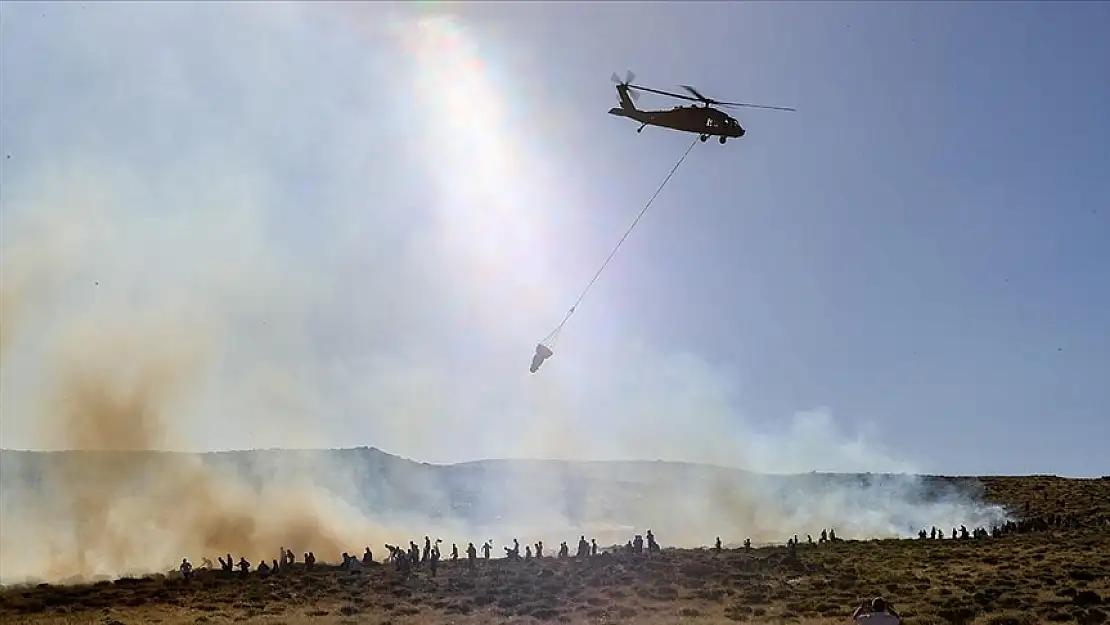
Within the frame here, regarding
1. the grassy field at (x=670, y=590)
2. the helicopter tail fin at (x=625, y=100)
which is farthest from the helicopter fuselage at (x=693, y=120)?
the grassy field at (x=670, y=590)

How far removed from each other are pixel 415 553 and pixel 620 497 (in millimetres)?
55468

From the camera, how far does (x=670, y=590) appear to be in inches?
1288

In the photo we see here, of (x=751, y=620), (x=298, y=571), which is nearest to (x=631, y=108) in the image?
(x=751, y=620)

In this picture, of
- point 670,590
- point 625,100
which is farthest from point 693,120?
point 670,590

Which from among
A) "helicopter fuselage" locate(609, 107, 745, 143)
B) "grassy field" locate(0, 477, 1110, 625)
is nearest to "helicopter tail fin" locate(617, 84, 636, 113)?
"helicopter fuselage" locate(609, 107, 745, 143)

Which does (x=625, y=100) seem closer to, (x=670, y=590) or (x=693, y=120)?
(x=693, y=120)

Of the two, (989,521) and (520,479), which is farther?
(520,479)

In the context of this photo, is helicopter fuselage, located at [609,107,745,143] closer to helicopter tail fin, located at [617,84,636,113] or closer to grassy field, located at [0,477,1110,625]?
helicopter tail fin, located at [617,84,636,113]

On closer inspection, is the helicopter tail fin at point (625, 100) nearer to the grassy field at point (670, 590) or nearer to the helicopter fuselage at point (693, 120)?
the helicopter fuselage at point (693, 120)

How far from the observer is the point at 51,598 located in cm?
3422

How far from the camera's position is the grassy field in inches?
1104

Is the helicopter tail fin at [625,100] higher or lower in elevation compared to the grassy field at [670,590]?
higher

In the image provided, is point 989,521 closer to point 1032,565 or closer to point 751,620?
point 1032,565

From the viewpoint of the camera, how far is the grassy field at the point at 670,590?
28031mm
